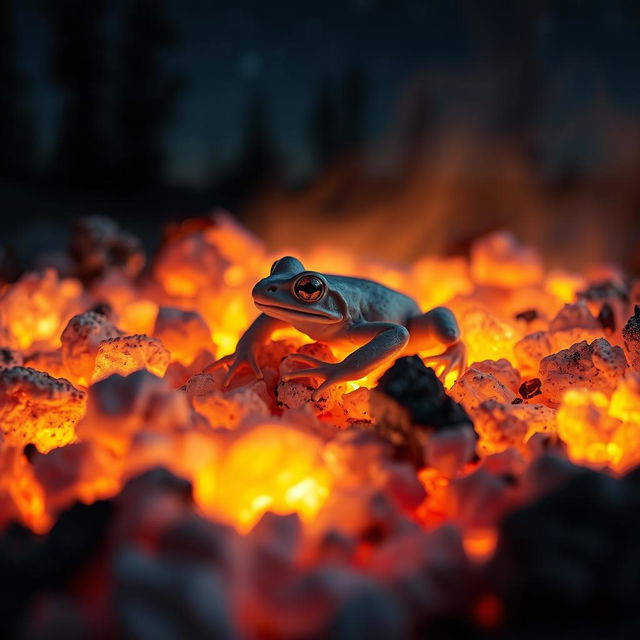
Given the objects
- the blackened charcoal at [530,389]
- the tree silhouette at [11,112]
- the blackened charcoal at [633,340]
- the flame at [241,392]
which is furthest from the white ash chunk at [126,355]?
the tree silhouette at [11,112]

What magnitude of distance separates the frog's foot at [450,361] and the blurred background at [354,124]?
949 mm

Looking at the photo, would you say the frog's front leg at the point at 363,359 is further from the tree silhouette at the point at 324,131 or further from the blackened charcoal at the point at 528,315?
the tree silhouette at the point at 324,131

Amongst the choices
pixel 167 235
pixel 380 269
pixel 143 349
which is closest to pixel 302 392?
pixel 143 349

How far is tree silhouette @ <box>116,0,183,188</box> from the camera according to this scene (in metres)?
2.95

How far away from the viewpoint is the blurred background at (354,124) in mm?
2375

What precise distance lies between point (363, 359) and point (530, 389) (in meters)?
0.31

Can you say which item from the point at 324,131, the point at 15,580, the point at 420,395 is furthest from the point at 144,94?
the point at 15,580

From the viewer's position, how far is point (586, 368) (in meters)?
0.97

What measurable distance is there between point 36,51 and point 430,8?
6.00ft

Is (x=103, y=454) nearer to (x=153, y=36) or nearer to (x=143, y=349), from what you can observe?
(x=143, y=349)

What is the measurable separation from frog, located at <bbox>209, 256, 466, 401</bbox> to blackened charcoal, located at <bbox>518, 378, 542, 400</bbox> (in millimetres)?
108

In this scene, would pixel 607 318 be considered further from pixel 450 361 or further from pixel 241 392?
pixel 241 392

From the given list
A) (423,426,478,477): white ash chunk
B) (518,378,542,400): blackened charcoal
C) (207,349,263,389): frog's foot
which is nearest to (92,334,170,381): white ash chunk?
(207,349,263,389): frog's foot

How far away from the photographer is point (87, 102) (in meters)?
2.96
